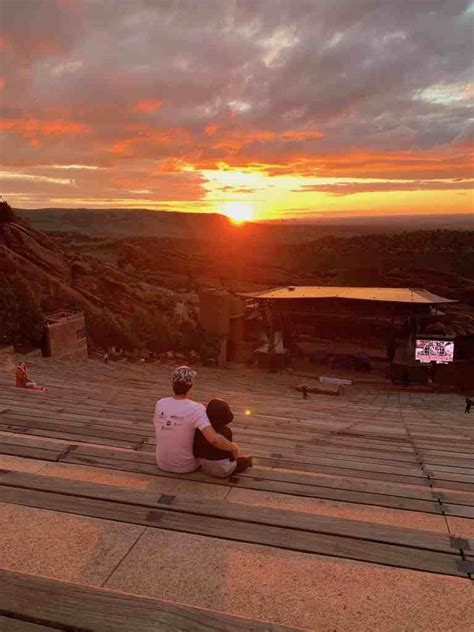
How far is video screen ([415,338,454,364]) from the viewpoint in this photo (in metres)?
26.0

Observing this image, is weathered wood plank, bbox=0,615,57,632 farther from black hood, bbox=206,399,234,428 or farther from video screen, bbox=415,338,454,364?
video screen, bbox=415,338,454,364

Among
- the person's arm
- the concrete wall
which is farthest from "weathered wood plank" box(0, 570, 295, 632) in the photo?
the concrete wall

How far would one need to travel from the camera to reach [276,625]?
108 inches

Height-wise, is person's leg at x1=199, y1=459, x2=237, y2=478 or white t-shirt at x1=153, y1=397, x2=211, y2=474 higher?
white t-shirt at x1=153, y1=397, x2=211, y2=474

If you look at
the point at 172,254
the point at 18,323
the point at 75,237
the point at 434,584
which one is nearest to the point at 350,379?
the point at 18,323

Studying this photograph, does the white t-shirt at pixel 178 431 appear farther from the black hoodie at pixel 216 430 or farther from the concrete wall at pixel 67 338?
the concrete wall at pixel 67 338

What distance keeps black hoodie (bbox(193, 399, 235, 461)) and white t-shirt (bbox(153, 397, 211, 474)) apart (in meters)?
0.07

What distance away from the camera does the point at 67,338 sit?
80.9 ft

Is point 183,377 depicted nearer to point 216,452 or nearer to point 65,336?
point 216,452

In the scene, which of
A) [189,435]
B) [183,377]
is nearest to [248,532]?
[189,435]

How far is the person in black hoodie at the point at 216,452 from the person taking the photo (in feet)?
16.7

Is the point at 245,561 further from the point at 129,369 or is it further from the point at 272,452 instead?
the point at 129,369

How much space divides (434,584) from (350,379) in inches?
966

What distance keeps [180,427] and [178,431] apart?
45mm
